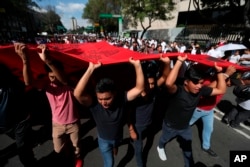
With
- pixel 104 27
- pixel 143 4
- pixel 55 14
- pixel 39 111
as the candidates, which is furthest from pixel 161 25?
pixel 55 14

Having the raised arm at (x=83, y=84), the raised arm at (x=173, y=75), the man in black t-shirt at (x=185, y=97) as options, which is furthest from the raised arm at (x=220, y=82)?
the raised arm at (x=83, y=84)

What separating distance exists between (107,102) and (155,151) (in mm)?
2159

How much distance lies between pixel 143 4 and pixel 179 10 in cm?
1095

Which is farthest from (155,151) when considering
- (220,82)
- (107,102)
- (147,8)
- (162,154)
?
(147,8)

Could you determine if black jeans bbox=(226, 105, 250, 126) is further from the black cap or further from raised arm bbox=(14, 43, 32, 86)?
raised arm bbox=(14, 43, 32, 86)

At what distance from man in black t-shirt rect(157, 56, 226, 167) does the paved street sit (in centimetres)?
65

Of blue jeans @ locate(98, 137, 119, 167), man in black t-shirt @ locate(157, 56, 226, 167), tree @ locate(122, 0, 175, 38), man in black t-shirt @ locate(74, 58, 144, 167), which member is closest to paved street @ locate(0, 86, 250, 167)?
man in black t-shirt @ locate(157, 56, 226, 167)

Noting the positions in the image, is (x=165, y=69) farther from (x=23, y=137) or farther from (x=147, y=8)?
(x=147, y=8)

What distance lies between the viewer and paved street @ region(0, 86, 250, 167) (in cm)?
345

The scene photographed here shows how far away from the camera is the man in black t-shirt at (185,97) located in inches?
98.6

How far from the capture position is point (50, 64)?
229 cm

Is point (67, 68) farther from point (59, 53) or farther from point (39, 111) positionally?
point (39, 111)

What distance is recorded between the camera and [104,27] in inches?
A: 2044

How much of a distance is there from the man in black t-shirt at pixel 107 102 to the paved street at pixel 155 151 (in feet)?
4.04
